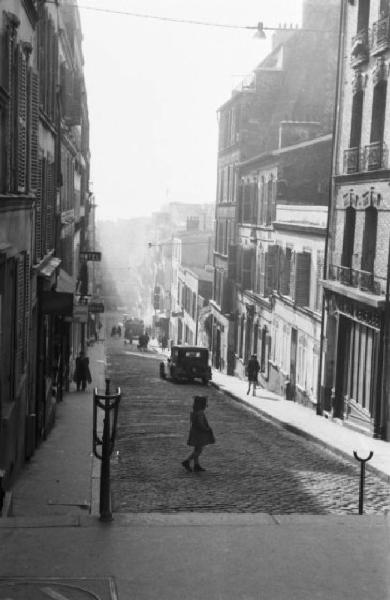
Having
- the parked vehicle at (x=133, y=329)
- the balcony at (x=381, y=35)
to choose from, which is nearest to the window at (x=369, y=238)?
the balcony at (x=381, y=35)

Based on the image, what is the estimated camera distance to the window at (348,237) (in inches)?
1015

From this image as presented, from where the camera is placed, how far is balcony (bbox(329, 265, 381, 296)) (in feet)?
75.3

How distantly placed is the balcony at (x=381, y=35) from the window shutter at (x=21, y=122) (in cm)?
1209

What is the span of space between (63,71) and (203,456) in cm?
1374

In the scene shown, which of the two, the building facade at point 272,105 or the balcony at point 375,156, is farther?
the building facade at point 272,105

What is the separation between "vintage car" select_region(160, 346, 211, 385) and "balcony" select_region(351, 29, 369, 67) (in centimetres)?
1538

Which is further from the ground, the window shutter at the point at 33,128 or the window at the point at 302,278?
the window shutter at the point at 33,128

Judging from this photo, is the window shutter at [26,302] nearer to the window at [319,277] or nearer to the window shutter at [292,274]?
the window at [319,277]

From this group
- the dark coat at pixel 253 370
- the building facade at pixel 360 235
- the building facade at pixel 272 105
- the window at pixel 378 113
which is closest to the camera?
the building facade at pixel 360 235

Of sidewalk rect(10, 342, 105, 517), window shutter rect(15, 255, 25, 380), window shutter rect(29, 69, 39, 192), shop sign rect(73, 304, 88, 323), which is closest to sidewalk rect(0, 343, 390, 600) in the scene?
sidewalk rect(10, 342, 105, 517)

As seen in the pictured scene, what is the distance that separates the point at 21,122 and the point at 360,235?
45.2 feet

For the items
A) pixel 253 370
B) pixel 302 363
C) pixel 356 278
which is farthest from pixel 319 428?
pixel 302 363

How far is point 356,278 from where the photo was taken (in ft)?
80.8

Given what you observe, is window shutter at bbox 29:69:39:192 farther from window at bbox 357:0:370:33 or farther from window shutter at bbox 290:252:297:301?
window shutter at bbox 290:252:297:301
